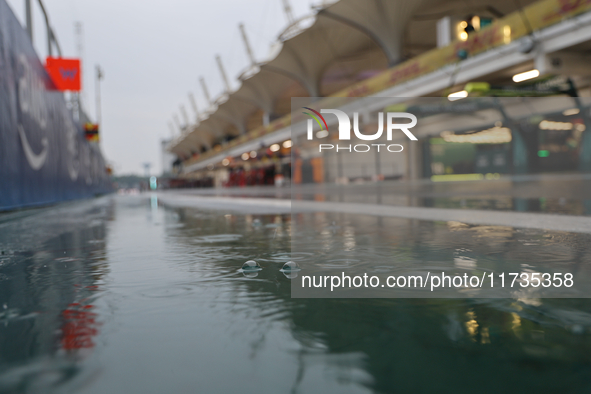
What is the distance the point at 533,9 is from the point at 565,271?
650 inches

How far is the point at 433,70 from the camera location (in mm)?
21531

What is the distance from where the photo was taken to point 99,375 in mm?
1376

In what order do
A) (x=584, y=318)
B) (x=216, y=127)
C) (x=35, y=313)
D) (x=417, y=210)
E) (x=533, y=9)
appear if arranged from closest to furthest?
(x=584, y=318) < (x=35, y=313) < (x=417, y=210) < (x=533, y=9) < (x=216, y=127)

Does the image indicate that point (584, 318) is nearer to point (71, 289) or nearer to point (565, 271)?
point (565, 271)

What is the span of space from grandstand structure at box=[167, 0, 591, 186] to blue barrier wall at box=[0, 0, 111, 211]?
16.0 feet

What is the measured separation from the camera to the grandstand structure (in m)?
16.5

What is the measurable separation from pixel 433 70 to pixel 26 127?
1718 cm

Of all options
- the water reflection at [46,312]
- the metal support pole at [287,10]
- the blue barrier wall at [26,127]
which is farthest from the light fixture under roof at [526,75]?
the metal support pole at [287,10]

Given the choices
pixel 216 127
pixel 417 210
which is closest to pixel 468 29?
pixel 417 210

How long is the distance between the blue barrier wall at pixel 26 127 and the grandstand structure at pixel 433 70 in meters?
4.89
